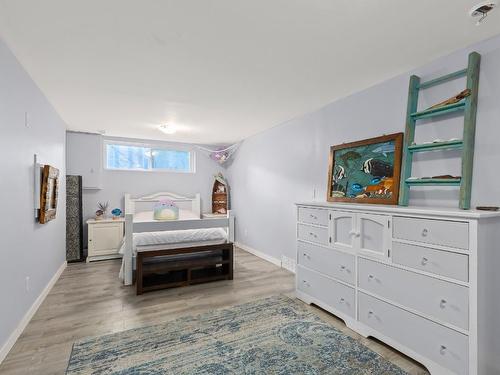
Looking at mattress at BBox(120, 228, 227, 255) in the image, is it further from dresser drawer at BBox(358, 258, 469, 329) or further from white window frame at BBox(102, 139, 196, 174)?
white window frame at BBox(102, 139, 196, 174)

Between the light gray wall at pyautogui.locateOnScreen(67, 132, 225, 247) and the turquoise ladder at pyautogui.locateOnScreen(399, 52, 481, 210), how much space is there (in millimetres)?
4602

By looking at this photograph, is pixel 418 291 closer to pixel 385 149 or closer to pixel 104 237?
pixel 385 149

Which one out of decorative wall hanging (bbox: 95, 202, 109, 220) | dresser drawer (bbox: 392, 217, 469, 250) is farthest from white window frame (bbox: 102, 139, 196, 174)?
dresser drawer (bbox: 392, 217, 469, 250)

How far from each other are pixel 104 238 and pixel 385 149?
15.4 feet

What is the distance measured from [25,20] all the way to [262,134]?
3640 millimetres

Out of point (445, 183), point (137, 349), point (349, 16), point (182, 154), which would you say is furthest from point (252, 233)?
point (349, 16)

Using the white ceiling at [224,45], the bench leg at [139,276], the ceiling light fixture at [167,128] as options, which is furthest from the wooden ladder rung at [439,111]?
the ceiling light fixture at [167,128]

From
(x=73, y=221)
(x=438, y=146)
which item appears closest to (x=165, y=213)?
(x=73, y=221)

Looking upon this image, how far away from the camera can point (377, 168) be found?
2715 mm

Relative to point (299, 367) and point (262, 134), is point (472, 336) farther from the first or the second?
point (262, 134)

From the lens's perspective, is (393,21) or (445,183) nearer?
(393,21)

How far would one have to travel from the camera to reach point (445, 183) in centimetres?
209

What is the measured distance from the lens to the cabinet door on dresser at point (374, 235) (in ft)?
7.09

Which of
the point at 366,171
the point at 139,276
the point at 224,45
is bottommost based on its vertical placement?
the point at 139,276
